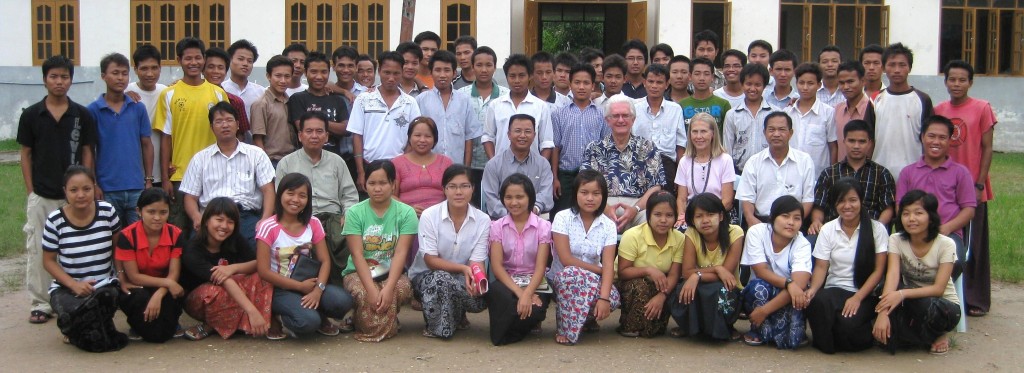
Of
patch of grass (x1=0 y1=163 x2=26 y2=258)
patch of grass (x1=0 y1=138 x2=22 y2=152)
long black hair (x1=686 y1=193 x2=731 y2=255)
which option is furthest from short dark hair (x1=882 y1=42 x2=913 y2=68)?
patch of grass (x1=0 y1=138 x2=22 y2=152)

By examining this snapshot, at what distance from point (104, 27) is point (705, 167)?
41.7 ft

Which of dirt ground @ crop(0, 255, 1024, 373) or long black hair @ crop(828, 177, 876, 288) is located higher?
Result: long black hair @ crop(828, 177, 876, 288)

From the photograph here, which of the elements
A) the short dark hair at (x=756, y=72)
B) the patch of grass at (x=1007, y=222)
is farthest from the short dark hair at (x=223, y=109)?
the patch of grass at (x=1007, y=222)

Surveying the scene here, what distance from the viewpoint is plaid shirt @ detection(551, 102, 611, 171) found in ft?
22.7

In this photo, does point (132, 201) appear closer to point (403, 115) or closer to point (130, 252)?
point (130, 252)

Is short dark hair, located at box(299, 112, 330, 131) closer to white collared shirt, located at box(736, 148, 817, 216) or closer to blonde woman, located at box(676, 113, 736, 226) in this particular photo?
blonde woman, located at box(676, 113, 736, 226)

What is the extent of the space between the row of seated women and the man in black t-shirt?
1.94ft

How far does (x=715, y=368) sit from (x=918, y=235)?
1477 mm

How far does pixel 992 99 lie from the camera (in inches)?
693

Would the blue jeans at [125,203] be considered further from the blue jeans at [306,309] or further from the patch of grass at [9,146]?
the patch of grass at [9,146]

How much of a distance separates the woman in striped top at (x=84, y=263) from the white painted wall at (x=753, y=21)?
491 inches

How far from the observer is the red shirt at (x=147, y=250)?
5395mm

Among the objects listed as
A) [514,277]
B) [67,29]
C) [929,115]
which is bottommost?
[514,277]

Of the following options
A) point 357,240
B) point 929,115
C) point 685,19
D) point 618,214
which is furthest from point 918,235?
point 685,19
